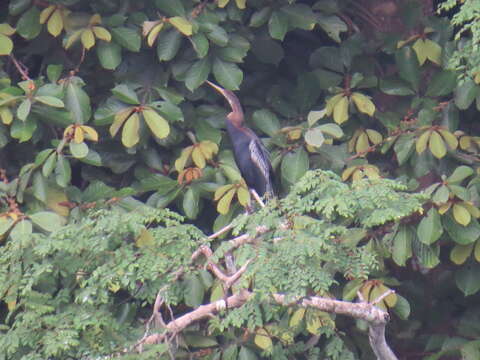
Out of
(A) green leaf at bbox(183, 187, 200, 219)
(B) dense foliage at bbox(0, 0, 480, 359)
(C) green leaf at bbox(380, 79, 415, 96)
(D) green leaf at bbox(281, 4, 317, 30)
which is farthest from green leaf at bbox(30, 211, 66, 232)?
(C) green leaf at bbox(380, 79, 415, 96)

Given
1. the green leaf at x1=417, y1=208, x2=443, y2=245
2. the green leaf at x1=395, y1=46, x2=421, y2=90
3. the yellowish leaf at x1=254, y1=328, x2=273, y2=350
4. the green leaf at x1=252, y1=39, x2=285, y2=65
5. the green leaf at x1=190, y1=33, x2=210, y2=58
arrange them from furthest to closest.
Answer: the green leaf at x1=252, y1=39, x2=285, y2=65 → the green leaf at x1=395, y1=46, x2=421, y2=90 → the green leaf at x1=190, y1=33, x2=210, y2=58 → the green leaf at x1=417, y1=208, x2=443, y2=245 → the yellowish leaf at x1=254, y1=328, x2=273, y2=350

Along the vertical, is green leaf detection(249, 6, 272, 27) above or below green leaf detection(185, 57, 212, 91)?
above

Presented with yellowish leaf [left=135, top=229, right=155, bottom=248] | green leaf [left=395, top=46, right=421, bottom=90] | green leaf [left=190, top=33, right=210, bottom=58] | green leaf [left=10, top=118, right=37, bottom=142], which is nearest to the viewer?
yellowish leaf [left=135, top=229, right=155, bottom=248]

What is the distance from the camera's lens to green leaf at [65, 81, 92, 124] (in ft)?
12.8

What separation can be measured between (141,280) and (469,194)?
145 cm

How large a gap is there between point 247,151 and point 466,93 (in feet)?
2.89

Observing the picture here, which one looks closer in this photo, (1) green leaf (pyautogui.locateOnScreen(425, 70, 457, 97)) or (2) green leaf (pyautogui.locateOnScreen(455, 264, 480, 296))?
(2) green leaf (pyautogui.locateOnScreen(455, 264, 480, 296))

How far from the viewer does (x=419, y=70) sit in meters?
4.27

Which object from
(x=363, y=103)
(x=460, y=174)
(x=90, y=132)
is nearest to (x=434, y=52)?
(x=363, y=103)

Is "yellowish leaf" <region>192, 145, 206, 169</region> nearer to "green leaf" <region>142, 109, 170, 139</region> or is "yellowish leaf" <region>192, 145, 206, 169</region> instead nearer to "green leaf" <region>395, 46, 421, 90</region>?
"green leaf" <region>142, 109, 170, 139</region>

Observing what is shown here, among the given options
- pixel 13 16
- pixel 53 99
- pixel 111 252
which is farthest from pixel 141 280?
pixel 13 16

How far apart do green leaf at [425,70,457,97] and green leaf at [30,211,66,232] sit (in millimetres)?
1584

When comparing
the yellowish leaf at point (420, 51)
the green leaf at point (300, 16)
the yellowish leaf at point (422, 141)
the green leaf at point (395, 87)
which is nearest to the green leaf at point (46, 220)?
the green leaf at point (300, 16)

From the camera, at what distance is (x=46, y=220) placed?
12.1 ft
